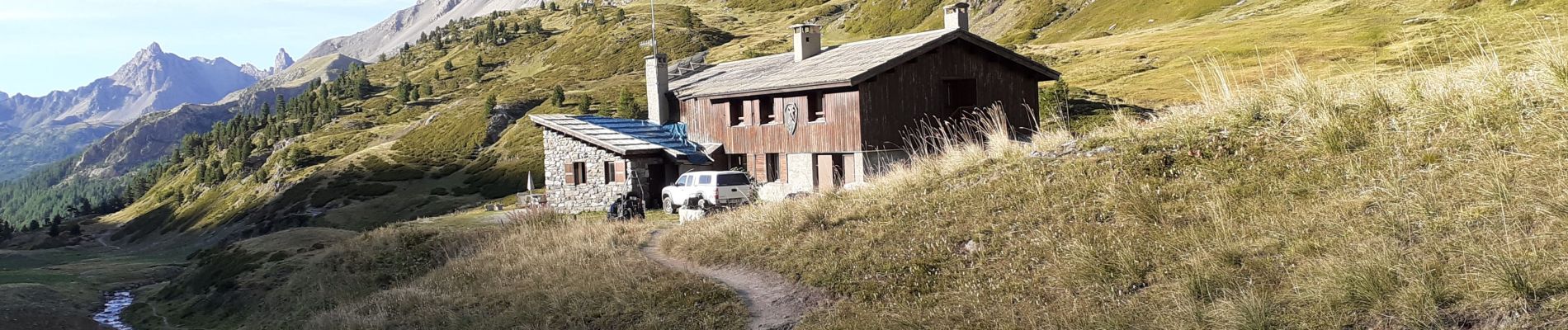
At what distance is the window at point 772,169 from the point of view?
120 ft

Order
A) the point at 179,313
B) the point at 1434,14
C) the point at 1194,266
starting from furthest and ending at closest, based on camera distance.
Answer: the point at 1434,14, the point at 179,313, the point at 1194,266

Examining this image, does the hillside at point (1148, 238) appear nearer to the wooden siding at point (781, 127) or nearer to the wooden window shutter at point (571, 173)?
the wooden window shutter at point (571, 173)

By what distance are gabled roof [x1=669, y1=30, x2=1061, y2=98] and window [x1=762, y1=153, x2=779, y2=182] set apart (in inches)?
107

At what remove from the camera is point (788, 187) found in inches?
1401

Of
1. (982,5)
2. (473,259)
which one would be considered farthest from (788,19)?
(473,259)

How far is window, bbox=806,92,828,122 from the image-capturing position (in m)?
33.6

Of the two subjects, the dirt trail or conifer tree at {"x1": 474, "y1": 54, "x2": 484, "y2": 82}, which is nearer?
the dirt trail

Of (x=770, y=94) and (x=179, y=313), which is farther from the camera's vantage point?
(x=179, y=313)

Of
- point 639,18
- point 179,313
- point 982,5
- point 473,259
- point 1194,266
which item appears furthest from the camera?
point 639,18

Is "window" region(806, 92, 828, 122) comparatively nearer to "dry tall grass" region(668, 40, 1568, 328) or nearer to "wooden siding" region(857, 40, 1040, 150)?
"wooden siding" region(857, 40, 1040, 150)

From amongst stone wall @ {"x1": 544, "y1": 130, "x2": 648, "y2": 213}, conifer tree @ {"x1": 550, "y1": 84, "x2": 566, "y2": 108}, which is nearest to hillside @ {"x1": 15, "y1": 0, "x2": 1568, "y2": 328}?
stone wall @ {"x1": 544, "y1": 130, "x2": 648, "y2": 213}

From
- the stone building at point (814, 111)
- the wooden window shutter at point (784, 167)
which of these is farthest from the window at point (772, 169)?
the wooden window shutter at point (784, 167)

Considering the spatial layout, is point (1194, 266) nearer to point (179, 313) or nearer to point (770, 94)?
point (770, 94)

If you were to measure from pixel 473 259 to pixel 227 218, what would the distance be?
286 feet
